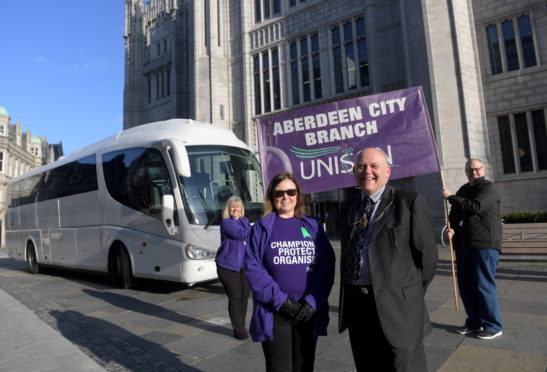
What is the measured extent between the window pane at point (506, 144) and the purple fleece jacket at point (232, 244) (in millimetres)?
15321

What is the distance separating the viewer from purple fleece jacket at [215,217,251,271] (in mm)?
4242

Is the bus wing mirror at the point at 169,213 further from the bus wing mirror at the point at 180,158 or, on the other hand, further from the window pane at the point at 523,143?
the window pane at the point at 523,143

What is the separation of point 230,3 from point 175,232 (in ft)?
79.3

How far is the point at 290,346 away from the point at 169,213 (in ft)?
15.0

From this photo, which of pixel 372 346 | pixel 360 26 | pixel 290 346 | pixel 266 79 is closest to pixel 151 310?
pixel 290 346

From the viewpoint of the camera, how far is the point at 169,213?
20.6ft

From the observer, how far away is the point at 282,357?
2176 millimetres

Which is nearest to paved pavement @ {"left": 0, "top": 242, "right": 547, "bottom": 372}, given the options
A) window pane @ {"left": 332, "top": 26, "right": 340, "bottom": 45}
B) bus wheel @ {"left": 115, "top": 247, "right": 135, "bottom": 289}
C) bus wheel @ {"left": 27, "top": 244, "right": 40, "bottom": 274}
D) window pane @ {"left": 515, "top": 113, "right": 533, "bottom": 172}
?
bus wheel @ {"left": 115, "top": 247, "right": 135, "bottom": 289}

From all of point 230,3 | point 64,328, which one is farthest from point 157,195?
point 230,3

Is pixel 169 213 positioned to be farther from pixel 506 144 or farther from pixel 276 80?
pixel 276 80

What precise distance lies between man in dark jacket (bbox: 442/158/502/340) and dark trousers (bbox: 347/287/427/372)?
7.06 ft

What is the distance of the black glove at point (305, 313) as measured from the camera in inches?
82.7

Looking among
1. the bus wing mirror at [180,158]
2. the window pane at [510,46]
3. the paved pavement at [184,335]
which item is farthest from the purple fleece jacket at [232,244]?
the window pane at [510,46]

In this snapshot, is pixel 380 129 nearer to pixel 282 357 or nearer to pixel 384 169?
pixel 384 169
